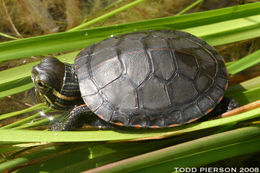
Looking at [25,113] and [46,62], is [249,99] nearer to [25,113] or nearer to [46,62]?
[46,62]

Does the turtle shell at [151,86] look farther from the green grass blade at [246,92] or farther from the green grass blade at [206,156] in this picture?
the green grass blade at [206,156]

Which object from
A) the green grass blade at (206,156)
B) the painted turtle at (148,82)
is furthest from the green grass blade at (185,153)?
the painted turtle at (148,82)

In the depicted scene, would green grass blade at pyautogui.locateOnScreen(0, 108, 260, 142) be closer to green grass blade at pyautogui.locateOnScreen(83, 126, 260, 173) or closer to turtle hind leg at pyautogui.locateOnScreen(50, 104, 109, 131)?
green grass blade at pyautogui.locateOnScreen(83, 126, 260, 173)

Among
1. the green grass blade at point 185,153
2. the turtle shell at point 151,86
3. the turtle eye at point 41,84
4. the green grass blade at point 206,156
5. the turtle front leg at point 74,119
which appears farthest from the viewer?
the turtle front leg at point 74,119

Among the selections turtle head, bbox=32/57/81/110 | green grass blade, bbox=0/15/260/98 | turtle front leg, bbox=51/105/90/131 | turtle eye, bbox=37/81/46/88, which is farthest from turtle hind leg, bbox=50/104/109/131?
green grass blade, bbox=0/15/260/98

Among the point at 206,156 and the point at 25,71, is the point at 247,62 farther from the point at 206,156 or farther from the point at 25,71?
the point at 25,71

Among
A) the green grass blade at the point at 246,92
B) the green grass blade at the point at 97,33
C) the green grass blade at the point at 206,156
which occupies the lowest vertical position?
the green grass blade at the point at 206,156
